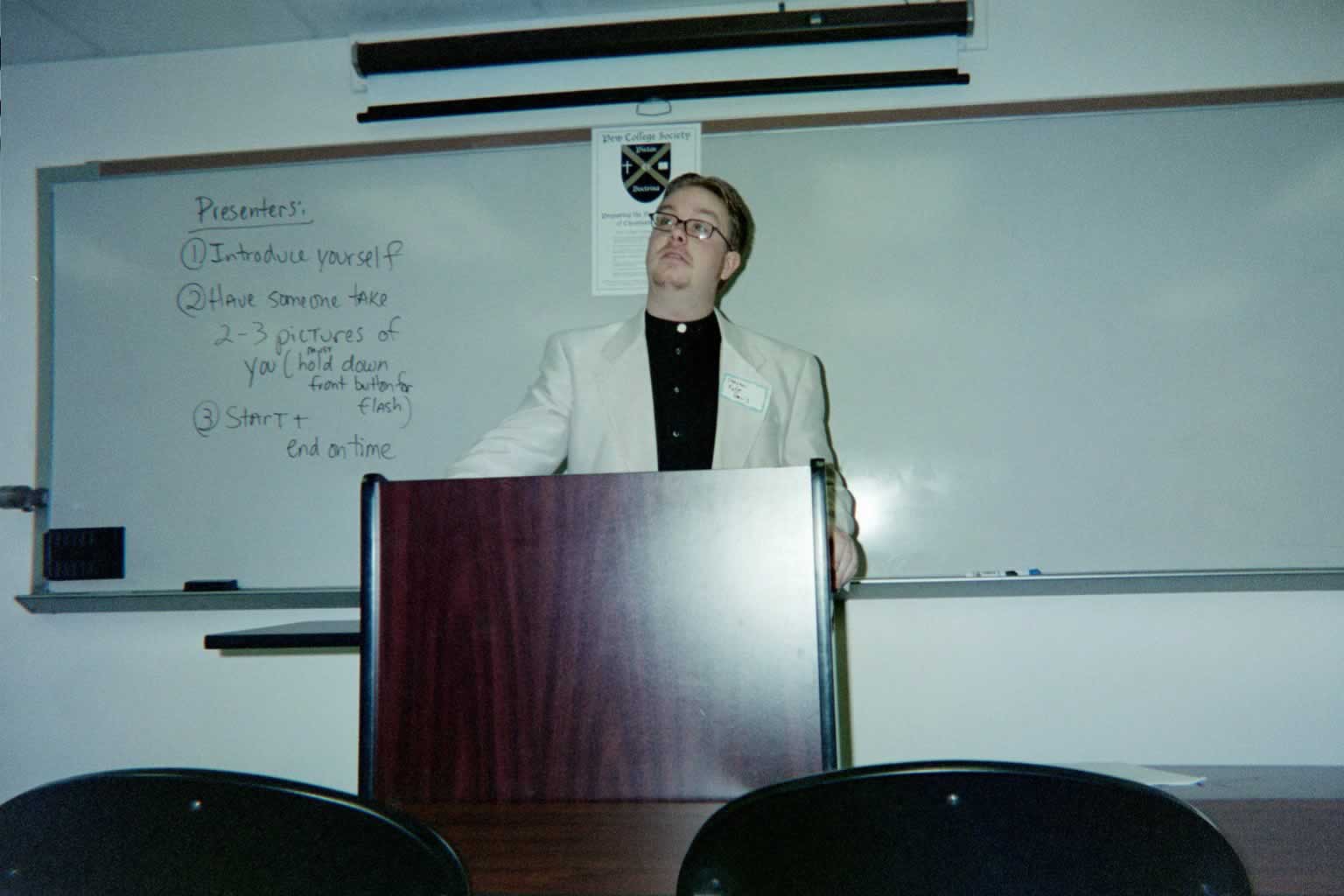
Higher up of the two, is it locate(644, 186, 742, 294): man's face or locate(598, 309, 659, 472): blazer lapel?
locate(644, 186, 742, 294): man's face

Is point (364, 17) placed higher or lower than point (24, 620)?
higher

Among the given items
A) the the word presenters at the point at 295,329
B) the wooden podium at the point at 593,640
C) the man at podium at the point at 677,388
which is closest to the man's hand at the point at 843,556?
the wooden podium at the point at 593,640

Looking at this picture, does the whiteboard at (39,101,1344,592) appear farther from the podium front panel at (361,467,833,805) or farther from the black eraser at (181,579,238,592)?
the podium front panel at (361,467,833,805)

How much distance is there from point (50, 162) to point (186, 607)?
139cm

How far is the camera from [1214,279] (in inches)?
91.4

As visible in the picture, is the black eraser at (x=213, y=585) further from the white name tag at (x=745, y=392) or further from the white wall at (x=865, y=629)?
the white name tag at (x=745, y=392)

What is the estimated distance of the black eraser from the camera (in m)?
2.47

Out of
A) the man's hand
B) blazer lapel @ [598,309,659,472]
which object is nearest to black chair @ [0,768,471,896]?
the man's hand

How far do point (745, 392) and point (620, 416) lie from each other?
0.25 metres

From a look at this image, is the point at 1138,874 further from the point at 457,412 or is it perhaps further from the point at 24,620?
the point at 24,620

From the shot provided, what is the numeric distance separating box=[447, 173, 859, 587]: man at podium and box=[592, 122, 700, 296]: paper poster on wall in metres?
0.41

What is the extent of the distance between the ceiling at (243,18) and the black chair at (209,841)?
245 centimetres

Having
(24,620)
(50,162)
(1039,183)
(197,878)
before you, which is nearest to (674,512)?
(197,878)

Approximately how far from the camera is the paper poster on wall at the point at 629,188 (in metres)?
2.48
